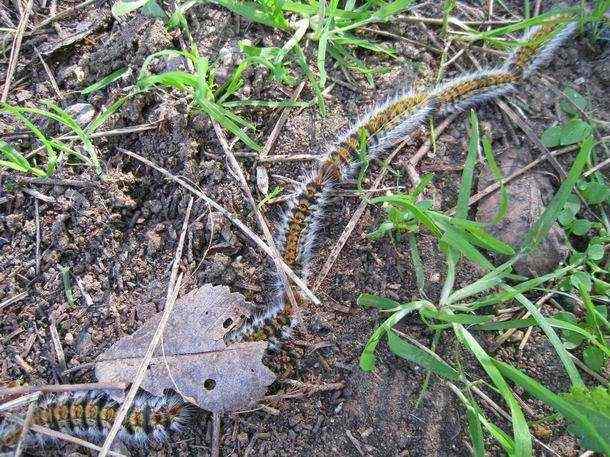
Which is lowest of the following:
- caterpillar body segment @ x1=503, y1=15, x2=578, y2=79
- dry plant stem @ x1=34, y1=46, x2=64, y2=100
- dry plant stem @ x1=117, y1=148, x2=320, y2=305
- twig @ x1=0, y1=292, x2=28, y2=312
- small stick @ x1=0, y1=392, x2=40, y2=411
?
small stick @ x1=0, y1=392, x2=40, y2=411

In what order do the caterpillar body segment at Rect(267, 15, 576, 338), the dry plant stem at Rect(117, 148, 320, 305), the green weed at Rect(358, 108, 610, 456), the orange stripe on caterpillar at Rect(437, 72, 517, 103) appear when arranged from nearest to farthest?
the green weed at Rect(358, 108, 610, 456) → the dry plant stem at Rect(117, 148, 320, 305) → the caterpillar body segment at Rect(267, 15, 576, 338) → the orange stripe on caterpillar at Rect(437, 72, 517, 103)

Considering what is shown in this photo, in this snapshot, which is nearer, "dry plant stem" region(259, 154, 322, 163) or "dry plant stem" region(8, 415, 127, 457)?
"dry plant stem" region(8, 415, 127, 457)

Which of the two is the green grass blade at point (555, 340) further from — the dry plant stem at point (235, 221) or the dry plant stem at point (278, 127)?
the dry plant stem at point (278, 127)

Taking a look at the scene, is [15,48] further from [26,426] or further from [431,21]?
[431,21]

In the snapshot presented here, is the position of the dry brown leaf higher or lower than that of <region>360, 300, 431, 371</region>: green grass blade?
lower

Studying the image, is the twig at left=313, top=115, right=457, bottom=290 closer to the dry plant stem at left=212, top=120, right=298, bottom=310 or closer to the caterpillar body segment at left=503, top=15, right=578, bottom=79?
the dry plant stem at left=212, top=120, right=298, bottom=310

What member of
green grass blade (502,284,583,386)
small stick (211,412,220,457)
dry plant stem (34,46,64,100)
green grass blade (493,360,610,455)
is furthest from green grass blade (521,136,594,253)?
dry plant stem (34,46,64,100)
